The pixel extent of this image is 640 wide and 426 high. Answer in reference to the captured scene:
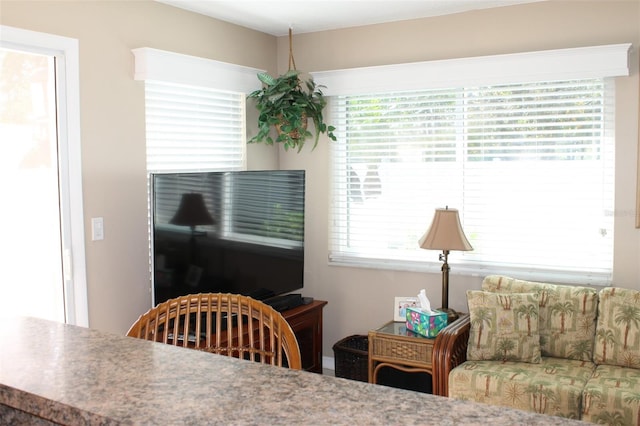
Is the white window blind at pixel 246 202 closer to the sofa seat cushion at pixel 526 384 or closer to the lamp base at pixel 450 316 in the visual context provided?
the lamp base at pixel 450 316

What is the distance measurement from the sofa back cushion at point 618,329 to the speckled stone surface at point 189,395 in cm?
291

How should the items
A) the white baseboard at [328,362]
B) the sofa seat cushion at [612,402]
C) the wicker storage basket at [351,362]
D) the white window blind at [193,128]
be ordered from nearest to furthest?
the sofa seat cushion at [612,402], the white window blind at [193,128], the wicker storage basket at [351,362], the white baseboard at [328,362]

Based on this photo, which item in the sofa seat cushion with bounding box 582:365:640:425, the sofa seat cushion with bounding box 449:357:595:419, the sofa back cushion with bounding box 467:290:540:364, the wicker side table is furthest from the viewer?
the wicker side table

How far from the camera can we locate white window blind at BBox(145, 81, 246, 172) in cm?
398

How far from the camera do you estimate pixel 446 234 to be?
4000mm

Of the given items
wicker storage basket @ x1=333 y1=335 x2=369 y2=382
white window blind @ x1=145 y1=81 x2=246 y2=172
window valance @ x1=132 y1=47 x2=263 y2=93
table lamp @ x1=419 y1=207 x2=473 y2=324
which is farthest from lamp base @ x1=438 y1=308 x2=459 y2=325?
window valance @ x1=132 y1=47 x2=263 y2=93

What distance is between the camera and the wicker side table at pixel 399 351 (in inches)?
148

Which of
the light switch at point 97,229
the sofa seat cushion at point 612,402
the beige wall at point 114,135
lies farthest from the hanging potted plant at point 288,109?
the sofa seat cushion at point 612,402

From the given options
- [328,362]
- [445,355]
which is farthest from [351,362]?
[445,355]

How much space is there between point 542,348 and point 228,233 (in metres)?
1.92

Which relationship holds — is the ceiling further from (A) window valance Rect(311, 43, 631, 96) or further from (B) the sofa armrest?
(B) the sofa armrest

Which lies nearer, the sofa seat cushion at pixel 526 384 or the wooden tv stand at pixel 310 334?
the sofa seat cushion at pixel 526 384

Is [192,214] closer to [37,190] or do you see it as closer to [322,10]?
[37,190]

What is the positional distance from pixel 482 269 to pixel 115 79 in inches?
99.7
